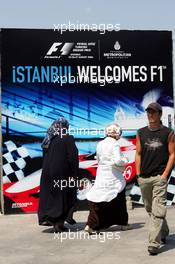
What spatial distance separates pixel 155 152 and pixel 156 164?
0.14 m

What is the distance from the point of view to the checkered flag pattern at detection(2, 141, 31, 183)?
9.27 metres

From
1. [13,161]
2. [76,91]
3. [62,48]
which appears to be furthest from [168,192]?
[62,48]

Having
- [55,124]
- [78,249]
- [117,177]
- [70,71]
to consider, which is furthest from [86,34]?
[78,249]

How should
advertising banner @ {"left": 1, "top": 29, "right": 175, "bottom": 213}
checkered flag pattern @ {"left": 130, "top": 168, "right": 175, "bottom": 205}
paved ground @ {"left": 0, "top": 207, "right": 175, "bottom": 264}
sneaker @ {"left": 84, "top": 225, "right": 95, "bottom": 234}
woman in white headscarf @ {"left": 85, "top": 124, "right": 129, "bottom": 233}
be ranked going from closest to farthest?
paved ground @ {"left": 0, "top": 207, "right": 175, "bottom": 264}, sneaker @ {"left": 84, "top": 225, "right": 95, "bottom": 234}, woman in white headscarf @ {"left": 85, "top": 124, "right": 129, "bottom": 233}, advertising banner @ {"left": 1, "top": 29, "right": 175, "bottom": 213}, checkered flag pattern @ {"left": 130, "top": 168, "right": 175, "bottom": 205}

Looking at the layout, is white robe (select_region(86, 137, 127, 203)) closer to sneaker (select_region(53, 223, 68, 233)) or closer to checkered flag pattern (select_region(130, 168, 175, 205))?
sneaker (select_region(53, 223, 68, 233))

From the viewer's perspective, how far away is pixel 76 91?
31.0 ft

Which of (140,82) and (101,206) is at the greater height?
(140,82)

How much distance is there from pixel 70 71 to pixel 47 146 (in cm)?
199

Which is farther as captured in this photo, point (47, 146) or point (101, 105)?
point (101, 105)

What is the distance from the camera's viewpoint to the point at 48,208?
7.75m

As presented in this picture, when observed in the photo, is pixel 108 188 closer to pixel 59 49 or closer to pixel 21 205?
pixel 21 205

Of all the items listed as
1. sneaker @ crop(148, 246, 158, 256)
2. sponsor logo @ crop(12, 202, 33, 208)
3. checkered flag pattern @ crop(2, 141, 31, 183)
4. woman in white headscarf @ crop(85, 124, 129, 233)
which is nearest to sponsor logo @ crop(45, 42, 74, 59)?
checkered flag pattern @ crop(2, 141, 31, 183)

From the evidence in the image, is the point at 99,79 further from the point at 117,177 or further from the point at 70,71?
the point at 117,177

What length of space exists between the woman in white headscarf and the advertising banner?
191 cm
